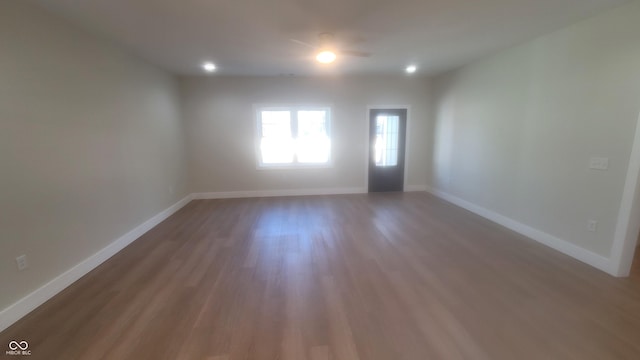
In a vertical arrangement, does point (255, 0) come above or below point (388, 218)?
above

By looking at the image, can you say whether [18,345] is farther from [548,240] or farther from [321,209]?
[548,240]

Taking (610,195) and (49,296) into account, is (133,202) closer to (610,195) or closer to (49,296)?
(49,296)

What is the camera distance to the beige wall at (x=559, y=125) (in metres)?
2.67

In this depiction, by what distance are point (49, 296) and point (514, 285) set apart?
436 centimetres

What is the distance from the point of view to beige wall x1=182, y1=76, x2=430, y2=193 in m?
5.72

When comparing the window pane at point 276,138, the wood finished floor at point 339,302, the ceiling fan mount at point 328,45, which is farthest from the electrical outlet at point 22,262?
the window pane at point 276,138

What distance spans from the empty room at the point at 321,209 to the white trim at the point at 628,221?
0.02 metres

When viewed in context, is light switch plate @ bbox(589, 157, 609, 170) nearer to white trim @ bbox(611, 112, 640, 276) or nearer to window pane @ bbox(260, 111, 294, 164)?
white trim @ bbox(611, 112, 640, 276)

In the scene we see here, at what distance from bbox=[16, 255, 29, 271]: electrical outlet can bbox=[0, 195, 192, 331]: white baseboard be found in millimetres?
248

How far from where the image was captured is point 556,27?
3.12 metres

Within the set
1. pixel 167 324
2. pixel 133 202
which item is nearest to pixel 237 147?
pixel 133 202

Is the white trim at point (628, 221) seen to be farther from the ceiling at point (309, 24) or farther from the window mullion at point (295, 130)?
the window mullion at point (295, 130)

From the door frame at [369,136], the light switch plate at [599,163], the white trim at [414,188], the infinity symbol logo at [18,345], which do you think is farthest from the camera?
the white trim at [414,188]

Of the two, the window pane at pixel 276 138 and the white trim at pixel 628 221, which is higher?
the window pane at pixel 276 138
